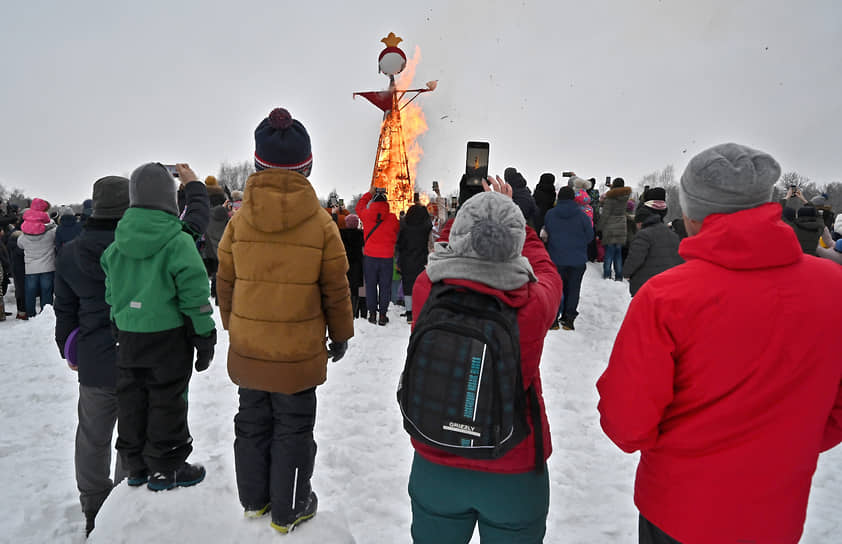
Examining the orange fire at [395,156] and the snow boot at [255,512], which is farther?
the orange fire at [395,156]

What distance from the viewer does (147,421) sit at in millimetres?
3016

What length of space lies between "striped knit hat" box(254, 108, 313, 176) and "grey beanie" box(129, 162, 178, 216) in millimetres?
763

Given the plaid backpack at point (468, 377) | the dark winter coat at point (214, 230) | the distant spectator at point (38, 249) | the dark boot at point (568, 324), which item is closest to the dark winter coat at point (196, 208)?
the plaid backpack at point (468, 377)

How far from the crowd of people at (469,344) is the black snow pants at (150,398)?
0.05ft

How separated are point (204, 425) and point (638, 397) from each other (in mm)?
4323

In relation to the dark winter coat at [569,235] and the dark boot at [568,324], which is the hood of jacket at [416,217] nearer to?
the dark winter coat at [569,235]

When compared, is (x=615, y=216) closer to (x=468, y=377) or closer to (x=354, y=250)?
(x=354, y=250)

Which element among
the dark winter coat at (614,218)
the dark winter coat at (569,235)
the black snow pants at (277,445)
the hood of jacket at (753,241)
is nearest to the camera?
the hood of jacket at (753,241)

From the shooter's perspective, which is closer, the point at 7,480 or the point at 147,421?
the point at 147,421

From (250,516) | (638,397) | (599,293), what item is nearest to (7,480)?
(250,516)

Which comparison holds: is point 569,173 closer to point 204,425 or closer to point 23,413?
point 204,425

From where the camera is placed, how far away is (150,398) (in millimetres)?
2957

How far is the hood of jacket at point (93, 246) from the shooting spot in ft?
10.0

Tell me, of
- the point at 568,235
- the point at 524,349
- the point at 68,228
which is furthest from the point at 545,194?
the point at 68,228
